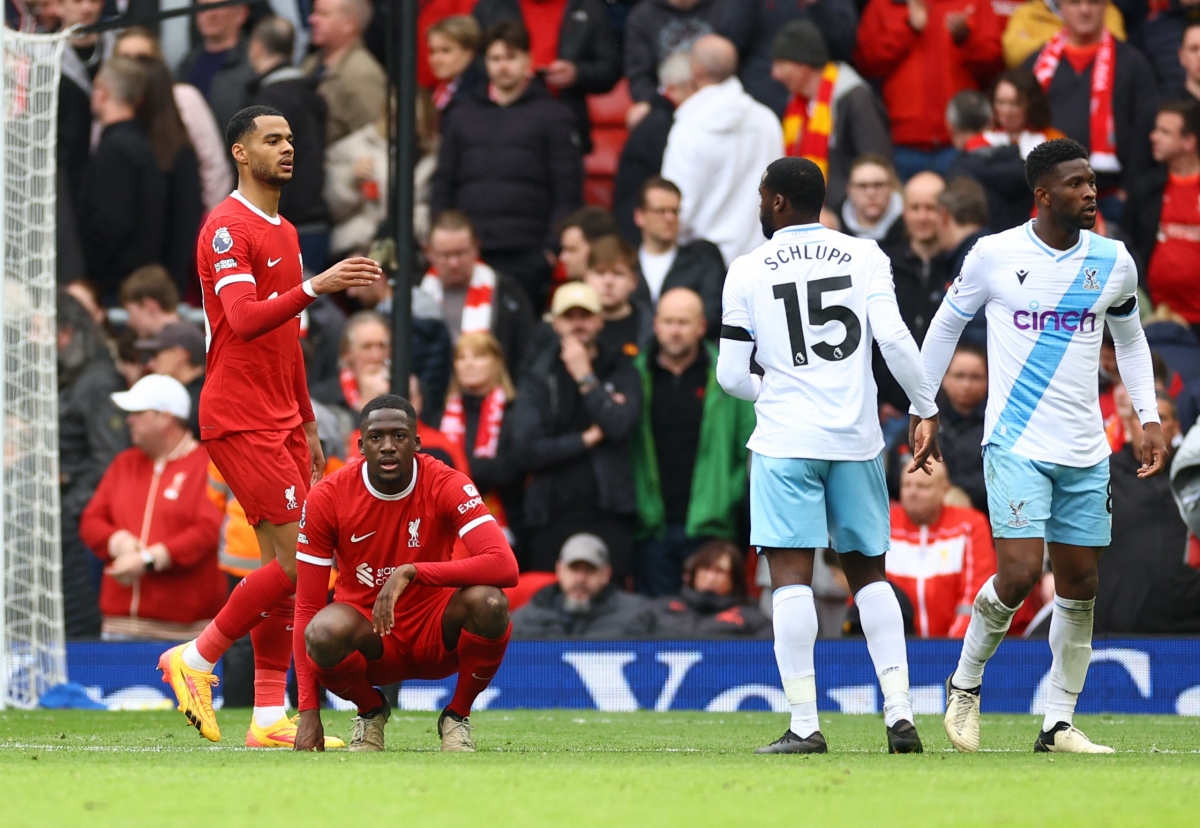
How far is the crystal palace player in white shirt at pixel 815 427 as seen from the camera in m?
6.98

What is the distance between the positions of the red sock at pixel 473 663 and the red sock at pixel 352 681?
325 millimetres

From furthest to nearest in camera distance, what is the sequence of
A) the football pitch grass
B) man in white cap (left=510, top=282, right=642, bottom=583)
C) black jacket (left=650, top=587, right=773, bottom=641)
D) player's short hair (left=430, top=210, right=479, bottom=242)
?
1. player's short hair (left=430, top=210, right=479, bottom=242)
2. man in white cap (left=510, top=282, right=642, bottom=583)
3. black jacket (left=650, top=587, right=773, bottom=641)
4. the football pitch grass

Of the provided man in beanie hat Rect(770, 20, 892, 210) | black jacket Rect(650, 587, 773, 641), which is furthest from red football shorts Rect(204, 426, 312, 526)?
man in beanie hat Rect(770, 20, 892, 210)

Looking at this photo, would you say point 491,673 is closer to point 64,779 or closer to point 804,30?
point 64,779

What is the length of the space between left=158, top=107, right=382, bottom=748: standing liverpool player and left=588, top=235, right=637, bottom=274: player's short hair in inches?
192

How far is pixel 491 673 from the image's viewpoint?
7375 millimetres

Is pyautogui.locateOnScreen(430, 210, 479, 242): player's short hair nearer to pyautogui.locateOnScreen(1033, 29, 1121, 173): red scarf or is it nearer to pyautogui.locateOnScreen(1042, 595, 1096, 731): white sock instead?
pyautogui.locateOnScreen(1033, 29, 1121, 173): red scarf

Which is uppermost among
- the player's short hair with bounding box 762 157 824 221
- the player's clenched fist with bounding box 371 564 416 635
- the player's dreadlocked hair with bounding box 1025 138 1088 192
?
the player's dreadlocked hair with bounding box 1025 138 1088 192

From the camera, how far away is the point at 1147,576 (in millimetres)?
10922

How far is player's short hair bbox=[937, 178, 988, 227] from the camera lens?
12344 millimetres

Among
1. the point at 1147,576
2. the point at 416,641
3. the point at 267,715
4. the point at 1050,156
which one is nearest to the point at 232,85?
the point at 1147,576

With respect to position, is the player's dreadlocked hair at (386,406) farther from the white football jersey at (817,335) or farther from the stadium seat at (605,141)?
the stadium seat at (605,141)

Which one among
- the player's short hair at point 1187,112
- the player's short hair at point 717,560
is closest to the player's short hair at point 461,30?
the player's short hair at point 717,560

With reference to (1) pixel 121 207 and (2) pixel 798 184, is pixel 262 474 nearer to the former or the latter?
(2) pixel 798 184
